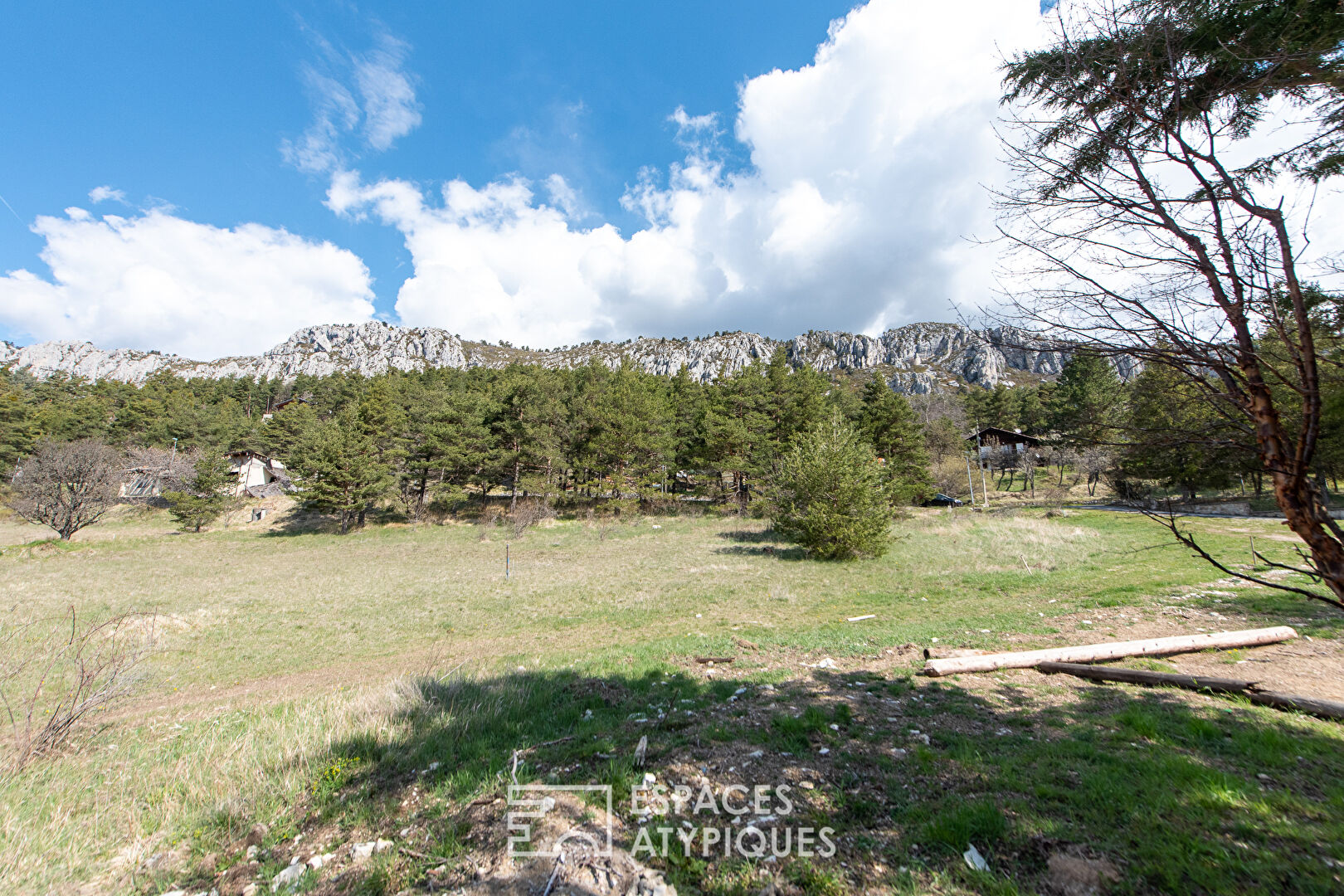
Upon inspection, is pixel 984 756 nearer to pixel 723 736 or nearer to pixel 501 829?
pixel 723 736

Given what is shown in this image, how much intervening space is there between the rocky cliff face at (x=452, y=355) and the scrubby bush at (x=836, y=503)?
118m

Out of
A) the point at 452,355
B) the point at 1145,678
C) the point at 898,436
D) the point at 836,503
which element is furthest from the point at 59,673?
the point at 452,355

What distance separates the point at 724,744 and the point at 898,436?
126 ft

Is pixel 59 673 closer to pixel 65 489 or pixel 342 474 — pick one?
pixel 342 474

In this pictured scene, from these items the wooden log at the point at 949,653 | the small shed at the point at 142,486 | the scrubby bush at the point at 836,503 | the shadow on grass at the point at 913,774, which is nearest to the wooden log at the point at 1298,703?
the shadow on grass at the point at 913,774

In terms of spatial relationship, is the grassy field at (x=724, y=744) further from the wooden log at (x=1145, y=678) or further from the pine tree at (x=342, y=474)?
the pine tree at (x=342, y=474)

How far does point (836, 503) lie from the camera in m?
21.1

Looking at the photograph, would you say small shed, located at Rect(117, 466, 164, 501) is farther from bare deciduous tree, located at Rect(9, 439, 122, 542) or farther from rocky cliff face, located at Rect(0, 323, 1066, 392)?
rocky cliff face, located at Rect(0, 323, 1066, 392)

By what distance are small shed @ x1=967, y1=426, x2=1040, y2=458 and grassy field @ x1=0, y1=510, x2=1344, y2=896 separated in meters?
44.8

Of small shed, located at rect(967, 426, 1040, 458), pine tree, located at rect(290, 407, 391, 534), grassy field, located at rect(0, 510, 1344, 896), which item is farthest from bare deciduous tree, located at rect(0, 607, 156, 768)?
small shed, located at rect(967, 426, 1040, 458)

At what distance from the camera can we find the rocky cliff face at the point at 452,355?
144375 mm

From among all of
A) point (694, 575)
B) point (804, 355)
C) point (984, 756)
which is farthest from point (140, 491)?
point (804, 355)

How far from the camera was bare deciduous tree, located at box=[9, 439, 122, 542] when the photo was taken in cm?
2991

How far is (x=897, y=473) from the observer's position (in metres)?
38.2
